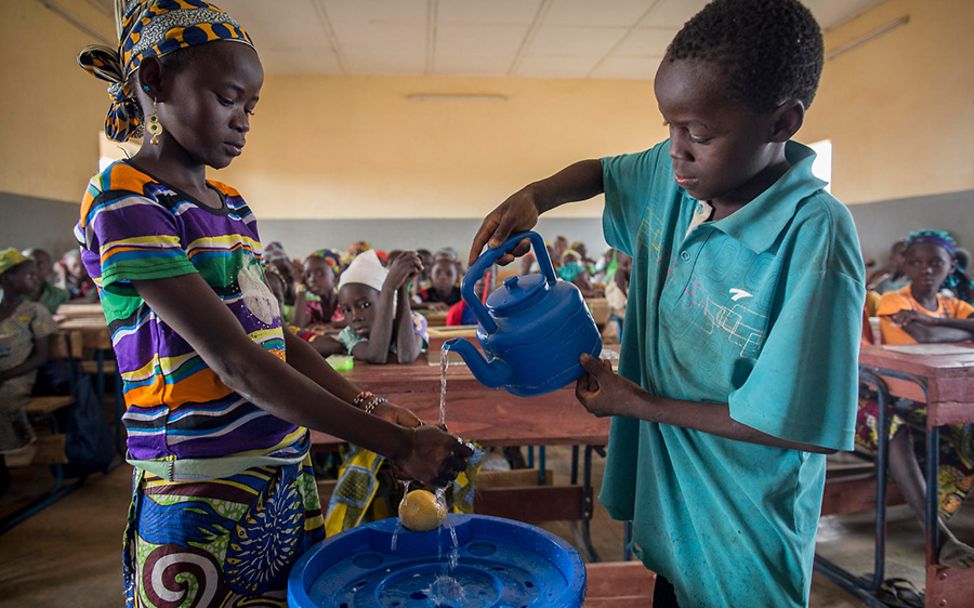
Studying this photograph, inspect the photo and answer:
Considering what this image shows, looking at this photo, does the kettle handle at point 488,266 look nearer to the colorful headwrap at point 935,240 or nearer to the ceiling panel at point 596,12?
the colorful headwrap at point 935,240

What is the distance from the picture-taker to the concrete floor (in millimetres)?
2854

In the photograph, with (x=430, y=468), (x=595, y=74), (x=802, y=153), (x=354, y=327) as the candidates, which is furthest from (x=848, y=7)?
(x=430, y=468)

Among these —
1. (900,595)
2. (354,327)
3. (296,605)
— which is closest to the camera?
(296,605)

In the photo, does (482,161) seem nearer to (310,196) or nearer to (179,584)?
(310,196)

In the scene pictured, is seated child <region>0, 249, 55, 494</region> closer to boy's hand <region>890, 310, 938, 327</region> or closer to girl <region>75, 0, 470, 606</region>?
girl <region>75, 0, 470, 606</region>

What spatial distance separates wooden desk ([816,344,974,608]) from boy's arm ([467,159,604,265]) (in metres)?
1.88

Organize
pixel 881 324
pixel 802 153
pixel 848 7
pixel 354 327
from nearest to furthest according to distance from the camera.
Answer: pixel 802 153, pixel 354 327, pixel 881 324, pixel 848 7

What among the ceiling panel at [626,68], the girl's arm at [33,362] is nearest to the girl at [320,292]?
the girl's arm at [33,362]

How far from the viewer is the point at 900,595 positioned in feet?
8.89

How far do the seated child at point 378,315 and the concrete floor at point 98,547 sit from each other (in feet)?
4.68

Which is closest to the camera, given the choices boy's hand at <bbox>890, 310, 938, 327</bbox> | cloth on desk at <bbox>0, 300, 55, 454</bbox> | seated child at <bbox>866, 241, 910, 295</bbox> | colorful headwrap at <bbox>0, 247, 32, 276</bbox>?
boy's hand at <bbox>890, 310, 938, 327</bbox>

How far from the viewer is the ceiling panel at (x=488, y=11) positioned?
725 centimetres

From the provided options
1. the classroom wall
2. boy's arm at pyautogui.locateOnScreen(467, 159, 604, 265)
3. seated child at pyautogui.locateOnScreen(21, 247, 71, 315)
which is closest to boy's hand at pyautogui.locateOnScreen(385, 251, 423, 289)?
boy's arm at pyautogui.locateOnScreen(467, 159, 604, 265)

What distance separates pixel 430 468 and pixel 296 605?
0.89ft
